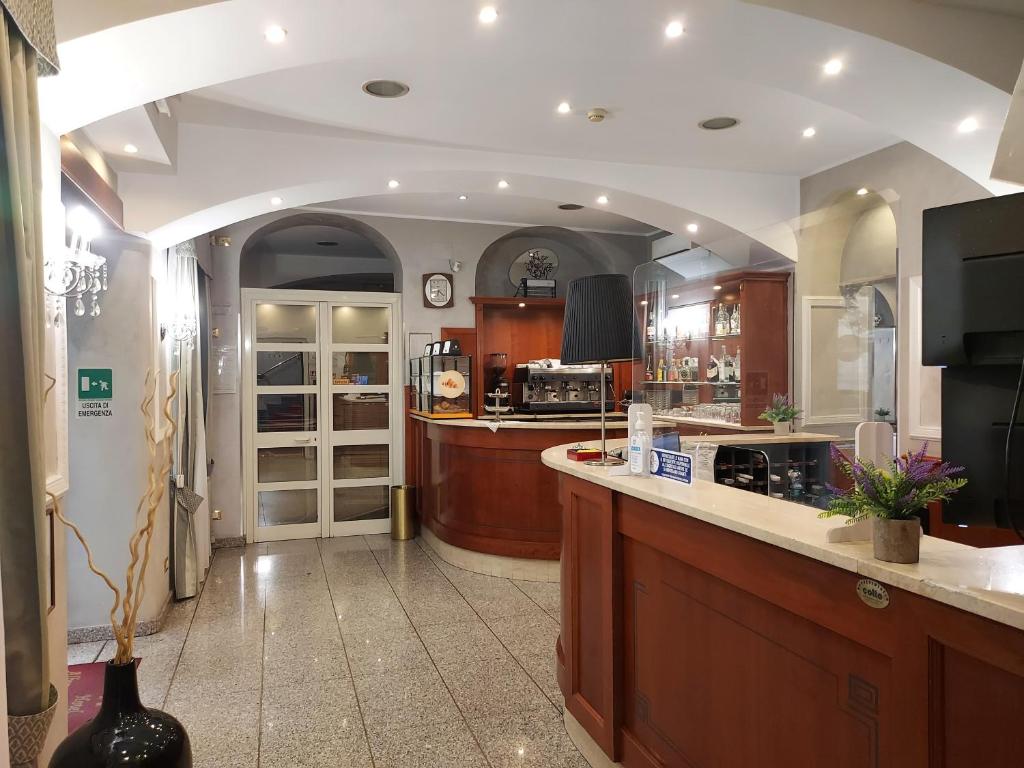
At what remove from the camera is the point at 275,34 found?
2600 millimetres

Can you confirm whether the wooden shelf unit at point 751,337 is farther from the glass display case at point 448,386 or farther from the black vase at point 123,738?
the glass display case at point 448,386

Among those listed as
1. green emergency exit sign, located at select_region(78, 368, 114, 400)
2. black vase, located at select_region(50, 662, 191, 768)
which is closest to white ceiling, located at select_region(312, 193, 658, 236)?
green emergency exit sign, located at select_region(78, 368, 114, 400)

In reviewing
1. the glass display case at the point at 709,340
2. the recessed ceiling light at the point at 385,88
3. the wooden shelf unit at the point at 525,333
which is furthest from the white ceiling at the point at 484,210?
the glass display case at the point at 709,340

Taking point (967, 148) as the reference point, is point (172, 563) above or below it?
below

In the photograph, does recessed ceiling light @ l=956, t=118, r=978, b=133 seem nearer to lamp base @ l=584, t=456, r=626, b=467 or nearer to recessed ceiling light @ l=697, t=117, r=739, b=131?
recessed ceiling light @ l=697, t=117, r=739, b=131

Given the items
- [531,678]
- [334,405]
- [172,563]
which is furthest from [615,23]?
[334,405]

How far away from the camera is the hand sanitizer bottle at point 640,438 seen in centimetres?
265

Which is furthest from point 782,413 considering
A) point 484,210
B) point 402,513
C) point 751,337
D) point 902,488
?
point 484,210

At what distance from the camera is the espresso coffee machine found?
7934 millimetres

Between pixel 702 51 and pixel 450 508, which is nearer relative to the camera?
pixel 702 51

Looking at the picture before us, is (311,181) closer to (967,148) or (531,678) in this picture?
(531,678)

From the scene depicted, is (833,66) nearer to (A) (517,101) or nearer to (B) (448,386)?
(A) (517,101)

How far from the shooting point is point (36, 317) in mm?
1943

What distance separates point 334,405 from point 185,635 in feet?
10.4
